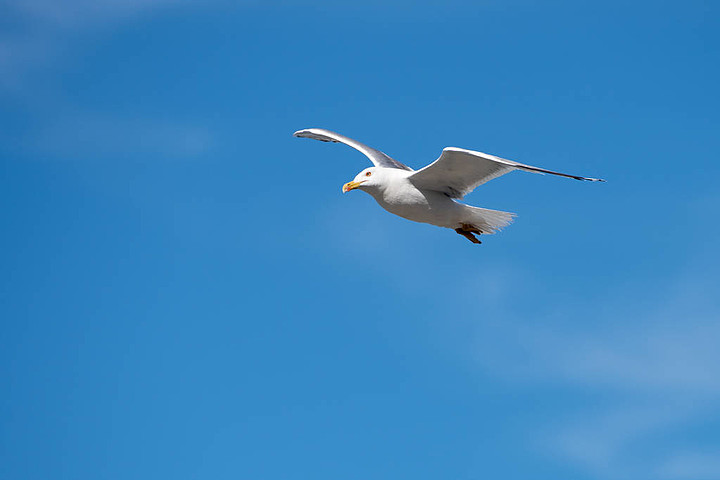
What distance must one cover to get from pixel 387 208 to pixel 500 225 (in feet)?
6.61

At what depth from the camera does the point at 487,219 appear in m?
14.3

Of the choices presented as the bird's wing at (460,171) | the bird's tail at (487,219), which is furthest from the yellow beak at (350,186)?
the bird's tail at (487,219)

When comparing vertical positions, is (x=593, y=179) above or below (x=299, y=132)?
below

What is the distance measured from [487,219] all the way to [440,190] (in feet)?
3.23

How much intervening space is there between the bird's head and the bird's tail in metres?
1.60

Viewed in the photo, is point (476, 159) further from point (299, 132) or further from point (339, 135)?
point (299, 132)

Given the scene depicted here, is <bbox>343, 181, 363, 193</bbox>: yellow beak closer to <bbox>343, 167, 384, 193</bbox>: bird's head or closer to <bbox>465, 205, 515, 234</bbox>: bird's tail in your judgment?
<bbox>343, 167, 384, 193</bbox>: bird's head

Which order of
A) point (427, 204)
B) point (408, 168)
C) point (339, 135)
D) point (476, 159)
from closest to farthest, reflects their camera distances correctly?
point (476, 159), point (427, 204), point (408, 168), point (339, 135)

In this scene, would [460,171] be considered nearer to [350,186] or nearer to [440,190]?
[440,190]

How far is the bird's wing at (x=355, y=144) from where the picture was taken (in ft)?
52.4

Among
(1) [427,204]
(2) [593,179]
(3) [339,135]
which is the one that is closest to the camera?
(2) [593,179]

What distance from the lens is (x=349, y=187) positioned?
47.5 ft

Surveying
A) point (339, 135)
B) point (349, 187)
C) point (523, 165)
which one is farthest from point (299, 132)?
point (523, 165)

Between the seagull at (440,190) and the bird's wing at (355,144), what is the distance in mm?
1272
